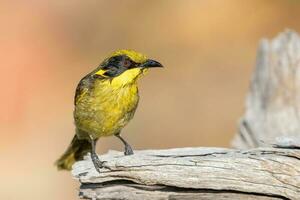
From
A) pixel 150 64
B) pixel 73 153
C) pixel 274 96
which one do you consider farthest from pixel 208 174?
pixel 274 96

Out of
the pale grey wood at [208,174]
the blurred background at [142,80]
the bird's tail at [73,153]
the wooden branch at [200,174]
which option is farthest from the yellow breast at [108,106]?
the blurred background at [142,80]

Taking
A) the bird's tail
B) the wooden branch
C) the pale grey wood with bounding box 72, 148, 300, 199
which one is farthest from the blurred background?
the pale grey wood with bounding box 72, 148, 300, 199

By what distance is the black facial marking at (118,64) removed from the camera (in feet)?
24.0

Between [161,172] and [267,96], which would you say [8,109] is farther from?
[161,172]

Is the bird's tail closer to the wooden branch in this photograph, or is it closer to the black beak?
the wooden branch

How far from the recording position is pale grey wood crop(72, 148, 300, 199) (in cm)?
629

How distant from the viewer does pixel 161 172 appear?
21.0ft

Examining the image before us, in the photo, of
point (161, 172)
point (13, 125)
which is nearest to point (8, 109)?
point (13, 125)

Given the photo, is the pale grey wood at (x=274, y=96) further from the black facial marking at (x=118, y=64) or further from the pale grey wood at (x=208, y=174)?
the pale grey wood at (x=208, y=174)

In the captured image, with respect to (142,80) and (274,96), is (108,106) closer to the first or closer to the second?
(274,96)

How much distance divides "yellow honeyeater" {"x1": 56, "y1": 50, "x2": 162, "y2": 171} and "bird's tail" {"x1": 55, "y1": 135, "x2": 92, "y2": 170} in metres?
0.61

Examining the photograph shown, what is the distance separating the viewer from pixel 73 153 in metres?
8.41

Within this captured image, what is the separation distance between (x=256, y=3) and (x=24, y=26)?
12.6 ft

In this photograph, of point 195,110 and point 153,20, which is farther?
point 153,20
